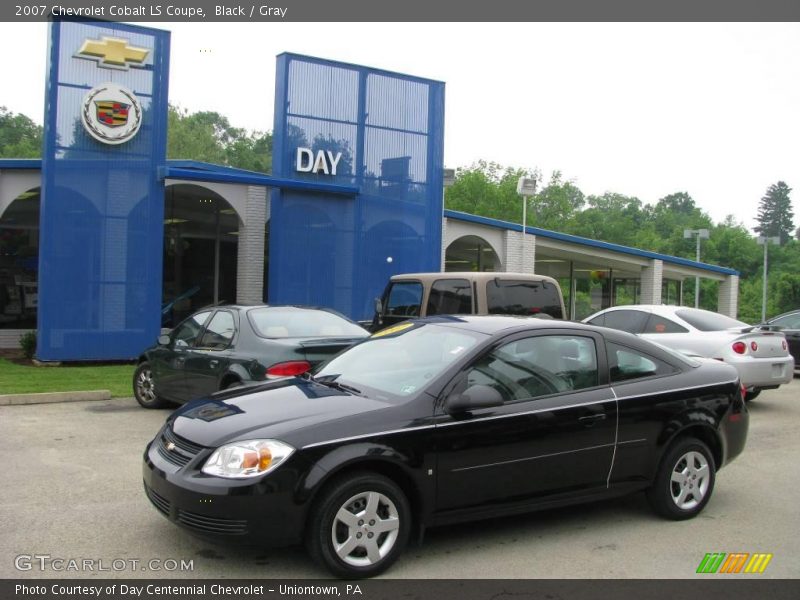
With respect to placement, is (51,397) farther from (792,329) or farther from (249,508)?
(792,329)

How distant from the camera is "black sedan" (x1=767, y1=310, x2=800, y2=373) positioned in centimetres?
1588

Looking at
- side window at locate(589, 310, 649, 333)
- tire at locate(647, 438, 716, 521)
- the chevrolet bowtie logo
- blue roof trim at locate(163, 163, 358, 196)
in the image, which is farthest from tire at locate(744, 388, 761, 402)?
the chevrolet bowtie logo

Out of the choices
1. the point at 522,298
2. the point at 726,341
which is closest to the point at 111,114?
the point at 522,298

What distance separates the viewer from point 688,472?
5879mm

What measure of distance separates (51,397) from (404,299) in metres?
5.27

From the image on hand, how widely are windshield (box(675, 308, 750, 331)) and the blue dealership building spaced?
325 inches

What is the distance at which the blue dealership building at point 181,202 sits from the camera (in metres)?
15.6

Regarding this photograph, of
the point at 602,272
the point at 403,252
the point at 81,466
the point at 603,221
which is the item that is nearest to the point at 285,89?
the point at 403,252

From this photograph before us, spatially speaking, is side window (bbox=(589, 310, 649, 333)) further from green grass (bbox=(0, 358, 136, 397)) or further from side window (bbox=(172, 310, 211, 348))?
green grass (bbox=(0, 358, 136, 397))

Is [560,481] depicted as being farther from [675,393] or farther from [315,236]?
[315,236]

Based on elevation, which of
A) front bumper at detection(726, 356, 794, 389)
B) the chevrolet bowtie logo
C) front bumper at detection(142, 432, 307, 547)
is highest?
the chevrolet bowtie logo

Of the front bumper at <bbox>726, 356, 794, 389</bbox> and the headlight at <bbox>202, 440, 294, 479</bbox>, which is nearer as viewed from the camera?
the headlight at <bbox>202, 440, 294, 479</bbox>

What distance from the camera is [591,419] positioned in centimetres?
541

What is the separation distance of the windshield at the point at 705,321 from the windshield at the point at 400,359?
704 centimetres
